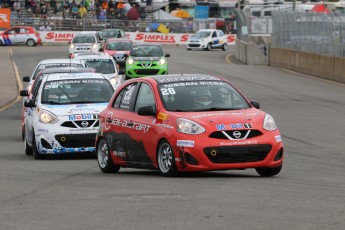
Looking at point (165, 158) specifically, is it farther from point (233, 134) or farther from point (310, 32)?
point (310, 32)

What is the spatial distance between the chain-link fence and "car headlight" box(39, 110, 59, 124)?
23719 millimetres

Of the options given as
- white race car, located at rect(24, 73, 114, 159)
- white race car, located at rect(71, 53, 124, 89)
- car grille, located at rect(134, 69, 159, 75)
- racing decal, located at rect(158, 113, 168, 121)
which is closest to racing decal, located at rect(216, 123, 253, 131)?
racing decal, located at rect(158, 113, 168, 121)

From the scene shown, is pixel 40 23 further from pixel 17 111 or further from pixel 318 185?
pixel 318 185

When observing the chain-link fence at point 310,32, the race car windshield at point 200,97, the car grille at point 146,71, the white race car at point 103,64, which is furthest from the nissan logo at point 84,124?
the car grille at point 146,71

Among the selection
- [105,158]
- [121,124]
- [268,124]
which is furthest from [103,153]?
[268,124]

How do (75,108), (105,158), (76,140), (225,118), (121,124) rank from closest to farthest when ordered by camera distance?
(225,118)
(121,124)
(105,158)
(76,140)
(75,108)

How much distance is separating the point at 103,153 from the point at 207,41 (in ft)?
193

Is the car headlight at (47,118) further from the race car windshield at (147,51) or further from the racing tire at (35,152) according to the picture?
the race car windshield at (147,51)

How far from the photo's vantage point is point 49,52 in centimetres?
6562

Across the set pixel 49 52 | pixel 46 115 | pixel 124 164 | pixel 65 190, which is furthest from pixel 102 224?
pixel 49 52

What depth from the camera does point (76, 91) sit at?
18.9 meters

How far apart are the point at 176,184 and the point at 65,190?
4.21 ft

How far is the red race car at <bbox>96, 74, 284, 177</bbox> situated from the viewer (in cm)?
1276

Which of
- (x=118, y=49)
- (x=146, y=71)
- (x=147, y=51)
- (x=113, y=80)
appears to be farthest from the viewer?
(x=118, y=49)
